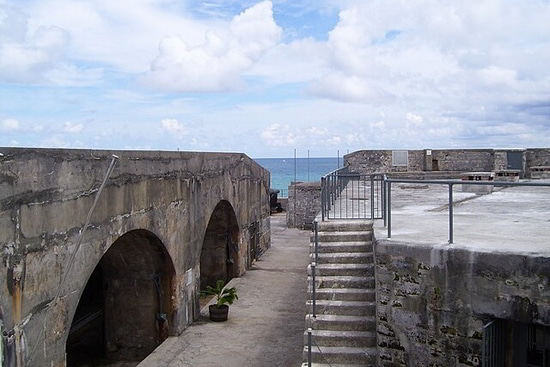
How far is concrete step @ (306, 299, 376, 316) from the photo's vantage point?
7773mm

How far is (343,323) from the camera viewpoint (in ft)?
25.2

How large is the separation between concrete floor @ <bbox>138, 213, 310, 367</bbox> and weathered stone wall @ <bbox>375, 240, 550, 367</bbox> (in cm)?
315

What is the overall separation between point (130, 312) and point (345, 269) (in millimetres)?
4890

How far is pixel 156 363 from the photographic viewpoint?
32.2 feet

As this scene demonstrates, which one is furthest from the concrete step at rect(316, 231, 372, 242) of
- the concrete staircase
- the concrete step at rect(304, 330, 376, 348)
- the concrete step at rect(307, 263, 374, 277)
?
the concrete step at rect(304, 330, 376, 348)

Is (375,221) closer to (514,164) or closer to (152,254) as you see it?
(152,254)

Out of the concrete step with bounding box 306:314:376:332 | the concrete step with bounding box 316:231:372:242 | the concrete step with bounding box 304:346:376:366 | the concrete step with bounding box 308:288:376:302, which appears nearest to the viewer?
the concrete step with bounding box 304:346:376:366

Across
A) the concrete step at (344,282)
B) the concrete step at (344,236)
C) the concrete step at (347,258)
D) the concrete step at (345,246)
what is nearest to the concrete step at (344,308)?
the concrete step at (344,282)

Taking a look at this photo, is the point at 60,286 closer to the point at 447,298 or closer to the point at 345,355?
the point at 345,355

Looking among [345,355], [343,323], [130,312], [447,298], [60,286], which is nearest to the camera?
[447,298]

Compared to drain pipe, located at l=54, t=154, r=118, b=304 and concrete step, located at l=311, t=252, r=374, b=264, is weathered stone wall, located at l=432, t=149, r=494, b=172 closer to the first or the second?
concrete step, located at l=311, t=252, r=374, b=264

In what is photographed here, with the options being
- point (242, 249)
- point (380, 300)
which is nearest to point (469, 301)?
point (380, 300)

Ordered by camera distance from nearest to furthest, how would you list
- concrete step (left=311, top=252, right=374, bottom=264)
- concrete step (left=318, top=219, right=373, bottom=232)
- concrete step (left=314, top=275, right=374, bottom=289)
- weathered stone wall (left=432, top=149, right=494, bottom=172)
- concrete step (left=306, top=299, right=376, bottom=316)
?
concrete step (left=306, top=299, right=376, bottom=316) < concrete step (left=314, top=275, right=374, bottom=289) < concrete step (left=311, top=252, right=374, bottom=264) < concrete step (left=318, top=219, right=373, bottom=232) < weathered stone wall (left=432, top=149, right=494, bottom=172)

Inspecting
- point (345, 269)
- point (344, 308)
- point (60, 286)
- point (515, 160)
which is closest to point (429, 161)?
point (515, 160)
